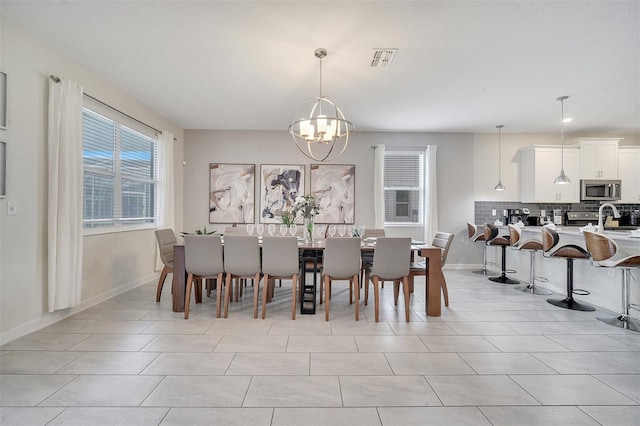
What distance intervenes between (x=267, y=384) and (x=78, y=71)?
12.1 ft

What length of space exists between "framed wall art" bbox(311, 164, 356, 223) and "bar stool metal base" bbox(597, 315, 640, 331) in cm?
367

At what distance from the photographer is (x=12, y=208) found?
2457mm

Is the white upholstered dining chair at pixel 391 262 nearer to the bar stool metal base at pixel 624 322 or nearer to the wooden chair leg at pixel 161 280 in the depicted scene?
the bar stool metal base at pixel 624 322

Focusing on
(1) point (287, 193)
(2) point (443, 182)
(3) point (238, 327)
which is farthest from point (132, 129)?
(2) point (443, 182)

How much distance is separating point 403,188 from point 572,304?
3113mm

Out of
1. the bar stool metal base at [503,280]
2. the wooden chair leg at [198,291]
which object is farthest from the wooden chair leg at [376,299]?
the bar stool metal base at [503,280]

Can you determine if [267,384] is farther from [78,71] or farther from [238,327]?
[78,71]

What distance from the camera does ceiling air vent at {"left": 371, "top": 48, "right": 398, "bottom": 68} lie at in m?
2.78

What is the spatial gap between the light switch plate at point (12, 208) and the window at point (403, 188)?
5099mm

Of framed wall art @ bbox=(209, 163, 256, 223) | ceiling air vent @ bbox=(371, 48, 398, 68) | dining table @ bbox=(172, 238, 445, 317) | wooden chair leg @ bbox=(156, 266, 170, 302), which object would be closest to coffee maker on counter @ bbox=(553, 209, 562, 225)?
dining table @ bbox=(172, 238, 445, 317)

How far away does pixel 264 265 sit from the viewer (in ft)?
9.87

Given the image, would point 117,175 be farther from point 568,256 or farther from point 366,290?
point 568,256

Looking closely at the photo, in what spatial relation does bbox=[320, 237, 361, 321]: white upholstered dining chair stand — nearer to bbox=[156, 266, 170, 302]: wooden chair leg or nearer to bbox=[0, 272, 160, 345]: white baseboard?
bbox=[156, 266, 170, 302]: wooden chair leg

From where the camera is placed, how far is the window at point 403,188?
228 inches
